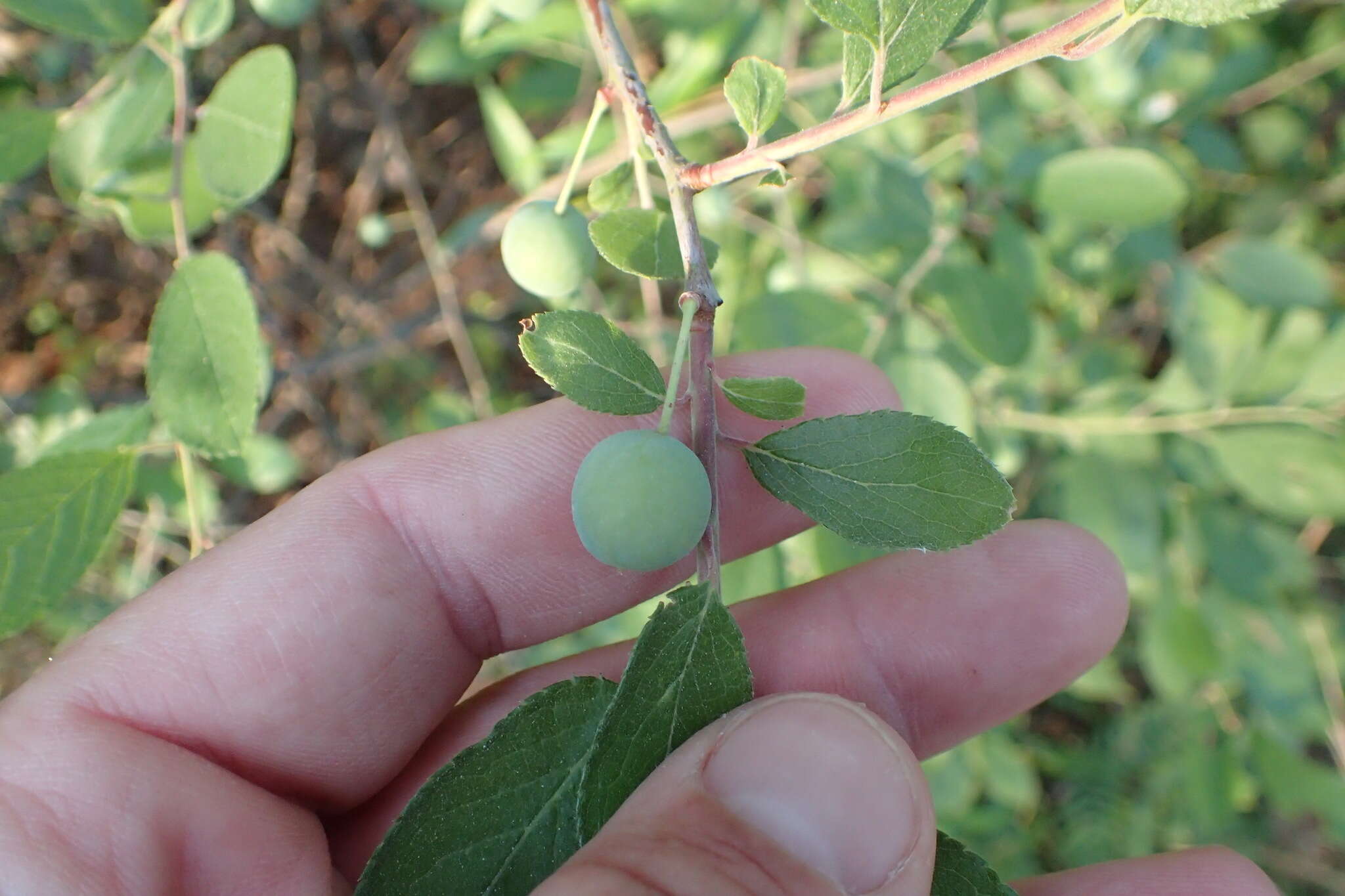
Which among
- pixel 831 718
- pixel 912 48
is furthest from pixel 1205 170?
pixel 831 718

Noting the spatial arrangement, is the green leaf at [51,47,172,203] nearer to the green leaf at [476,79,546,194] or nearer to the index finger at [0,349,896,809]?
the index finger at [0,349,896,809]

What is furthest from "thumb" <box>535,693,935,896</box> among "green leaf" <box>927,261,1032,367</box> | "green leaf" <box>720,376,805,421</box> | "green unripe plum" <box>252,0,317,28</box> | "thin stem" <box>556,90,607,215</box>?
"green unripe plum" <box>252,0,317,28</box>

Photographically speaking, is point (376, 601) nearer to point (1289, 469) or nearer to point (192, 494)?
point (192, 494)

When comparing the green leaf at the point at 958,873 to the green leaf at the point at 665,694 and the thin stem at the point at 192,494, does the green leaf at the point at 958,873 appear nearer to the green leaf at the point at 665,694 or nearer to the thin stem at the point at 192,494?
the green leaf at the point at 665,694

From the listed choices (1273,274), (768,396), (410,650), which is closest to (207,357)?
(410,650)

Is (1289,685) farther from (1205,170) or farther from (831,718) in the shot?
(831,718)

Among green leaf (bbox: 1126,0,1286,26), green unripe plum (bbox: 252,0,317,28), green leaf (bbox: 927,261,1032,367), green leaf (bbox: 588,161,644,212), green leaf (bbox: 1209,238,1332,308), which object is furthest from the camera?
green leaf (bbox: 1209,238,1332,308)

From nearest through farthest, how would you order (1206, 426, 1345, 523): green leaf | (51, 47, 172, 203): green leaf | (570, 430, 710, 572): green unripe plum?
(570, 430, 710, 572): green unripe plum
(51, 47, 172, 203): green leaf
(1206, 426, 1345, 523): green leaf
